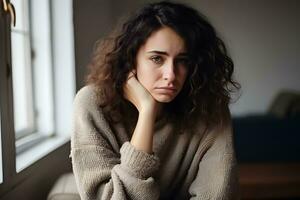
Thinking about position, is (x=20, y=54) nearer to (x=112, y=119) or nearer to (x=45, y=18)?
(x=45, y=18)

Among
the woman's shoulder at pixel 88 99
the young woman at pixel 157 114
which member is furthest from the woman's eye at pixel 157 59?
the woman's shoulder at pixel 88 99

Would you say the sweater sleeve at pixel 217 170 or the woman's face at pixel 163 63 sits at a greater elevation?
the woman's face at pixel 163 63

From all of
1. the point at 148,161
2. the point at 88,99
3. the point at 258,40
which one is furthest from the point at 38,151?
the point at 258,40

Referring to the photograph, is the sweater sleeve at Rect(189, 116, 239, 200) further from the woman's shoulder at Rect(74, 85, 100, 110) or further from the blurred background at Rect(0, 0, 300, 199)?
the blurred background at Rect(0, 0, 300, 199)

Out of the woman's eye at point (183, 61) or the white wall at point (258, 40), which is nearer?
the woman's eye at point (183, 61)

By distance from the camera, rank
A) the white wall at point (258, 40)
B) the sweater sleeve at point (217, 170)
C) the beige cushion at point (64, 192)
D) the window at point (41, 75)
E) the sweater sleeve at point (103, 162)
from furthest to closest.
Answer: the white wall at point (258, 40) < the window at point (41, 75) < the beige cushion at point (64, 192) < the sweater sleeve at point (217, 170) < the sweater sleeve at point (103, 162)

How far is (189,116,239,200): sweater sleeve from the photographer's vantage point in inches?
44.9

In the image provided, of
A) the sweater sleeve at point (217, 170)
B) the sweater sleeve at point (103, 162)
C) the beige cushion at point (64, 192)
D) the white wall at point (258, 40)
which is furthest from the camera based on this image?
the white wall at point (258, 40)

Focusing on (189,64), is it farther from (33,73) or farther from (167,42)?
(33,73)

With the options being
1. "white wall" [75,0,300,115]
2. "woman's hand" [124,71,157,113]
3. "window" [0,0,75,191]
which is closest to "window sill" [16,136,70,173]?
"window" [0,0,75,191]

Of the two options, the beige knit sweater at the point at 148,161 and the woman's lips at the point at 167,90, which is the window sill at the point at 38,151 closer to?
the beige knit sweater at the point at 148,161

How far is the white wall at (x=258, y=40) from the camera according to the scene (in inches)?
119

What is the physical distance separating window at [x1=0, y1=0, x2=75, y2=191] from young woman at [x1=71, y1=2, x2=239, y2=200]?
494mm

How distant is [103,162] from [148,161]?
122 millimetres
